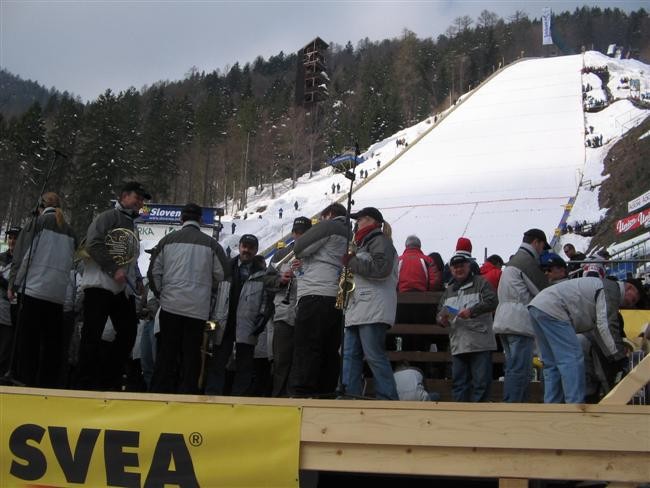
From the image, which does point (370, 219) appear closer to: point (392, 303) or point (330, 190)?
point (392, 303)

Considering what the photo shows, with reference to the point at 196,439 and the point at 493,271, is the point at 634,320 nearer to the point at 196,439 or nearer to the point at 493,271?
the point at 493,271

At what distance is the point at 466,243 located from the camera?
19.9ft

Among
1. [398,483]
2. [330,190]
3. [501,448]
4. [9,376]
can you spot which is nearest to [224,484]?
[398,483]

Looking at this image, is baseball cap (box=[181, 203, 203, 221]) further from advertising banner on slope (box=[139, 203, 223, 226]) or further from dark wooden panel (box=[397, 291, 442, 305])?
advertising banner on slope (box=[139, 203, 223, 226])

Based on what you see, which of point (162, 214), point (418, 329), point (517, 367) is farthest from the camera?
point (162, 214)

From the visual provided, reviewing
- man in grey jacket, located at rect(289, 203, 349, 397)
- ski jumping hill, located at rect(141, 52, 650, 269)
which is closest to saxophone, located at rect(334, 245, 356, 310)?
man in grey jacket, located at rect(289, 203, 349, 397)

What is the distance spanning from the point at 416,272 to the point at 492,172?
28.3 m

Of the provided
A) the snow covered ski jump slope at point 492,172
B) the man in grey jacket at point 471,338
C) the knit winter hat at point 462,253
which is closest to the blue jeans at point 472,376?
the man in grey jacket at point 471,338

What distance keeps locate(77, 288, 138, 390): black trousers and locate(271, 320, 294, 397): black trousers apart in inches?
50.7

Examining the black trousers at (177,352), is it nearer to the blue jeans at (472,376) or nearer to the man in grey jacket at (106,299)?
the man in grey jacket at (106,299)

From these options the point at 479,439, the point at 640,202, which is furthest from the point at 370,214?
the point at 640,202

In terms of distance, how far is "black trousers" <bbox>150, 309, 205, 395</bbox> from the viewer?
498 cm

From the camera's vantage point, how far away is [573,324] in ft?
15.7

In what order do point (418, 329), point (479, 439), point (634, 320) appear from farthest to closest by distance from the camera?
point (634, 320)
point (418, 329)
point (479, 439)
